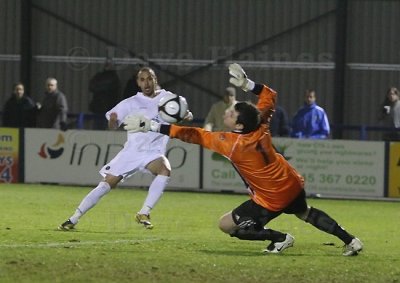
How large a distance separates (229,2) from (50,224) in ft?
53.0

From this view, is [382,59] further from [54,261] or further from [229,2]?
[54,261]

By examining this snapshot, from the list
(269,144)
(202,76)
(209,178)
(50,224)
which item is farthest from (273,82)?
→ (269,144)

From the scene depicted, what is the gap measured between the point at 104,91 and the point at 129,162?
14.3m

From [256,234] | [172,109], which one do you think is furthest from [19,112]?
[256,234]

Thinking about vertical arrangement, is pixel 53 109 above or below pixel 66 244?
above

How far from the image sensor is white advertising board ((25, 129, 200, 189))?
86.7ft

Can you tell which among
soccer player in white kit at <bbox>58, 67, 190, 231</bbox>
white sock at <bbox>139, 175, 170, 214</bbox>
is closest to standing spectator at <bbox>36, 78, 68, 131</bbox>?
soccer player in white kit at <bbox>58, 67, 190, 231</bbox>

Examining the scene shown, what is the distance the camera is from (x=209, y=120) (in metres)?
27.5

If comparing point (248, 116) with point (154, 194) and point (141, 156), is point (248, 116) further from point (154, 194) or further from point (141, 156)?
point (141, 156)

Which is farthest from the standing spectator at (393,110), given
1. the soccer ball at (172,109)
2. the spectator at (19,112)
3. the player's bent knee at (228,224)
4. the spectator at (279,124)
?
the player's bent knee at (228,224)

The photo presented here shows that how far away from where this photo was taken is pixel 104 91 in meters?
31.6

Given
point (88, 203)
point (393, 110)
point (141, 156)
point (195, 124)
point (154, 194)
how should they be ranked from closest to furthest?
1. point (88, 203)
2. point (154, 194)
3. point (141, 156)
4. point (393, 110)
5. point (195, 124)

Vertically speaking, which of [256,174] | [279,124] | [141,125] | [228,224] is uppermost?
[141,125]

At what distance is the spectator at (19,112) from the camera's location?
94.2 feet
